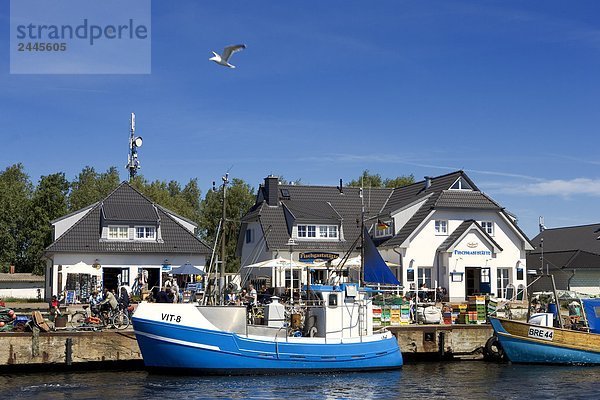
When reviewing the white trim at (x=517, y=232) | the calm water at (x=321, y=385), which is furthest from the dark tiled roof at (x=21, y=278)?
the calm water at (x=321, y=385)

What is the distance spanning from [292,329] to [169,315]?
473 centimetres

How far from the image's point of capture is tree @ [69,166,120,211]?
8038cm

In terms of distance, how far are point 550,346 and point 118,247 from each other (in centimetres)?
2597

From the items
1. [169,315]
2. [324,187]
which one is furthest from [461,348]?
[324,187]

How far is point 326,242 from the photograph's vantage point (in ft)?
177

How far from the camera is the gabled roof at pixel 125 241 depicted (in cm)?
4684

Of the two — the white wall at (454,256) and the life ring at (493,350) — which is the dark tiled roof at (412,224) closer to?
the white wall at (454,256)

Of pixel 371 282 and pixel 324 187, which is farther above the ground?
pixel 324 187

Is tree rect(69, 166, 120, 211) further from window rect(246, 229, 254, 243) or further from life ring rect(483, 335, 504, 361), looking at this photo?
life ring rect(483, 335, 504, 361)

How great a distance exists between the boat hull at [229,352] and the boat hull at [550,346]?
7.27 meters

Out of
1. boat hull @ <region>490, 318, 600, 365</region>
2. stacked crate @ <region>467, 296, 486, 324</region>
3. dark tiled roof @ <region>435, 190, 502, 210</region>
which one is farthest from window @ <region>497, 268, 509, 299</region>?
boat hull @ <region>490, 318, 600, 365</region>

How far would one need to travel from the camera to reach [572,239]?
227 feet

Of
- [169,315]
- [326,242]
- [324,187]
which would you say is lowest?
[169,315]

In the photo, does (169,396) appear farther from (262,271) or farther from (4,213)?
(4,213)
